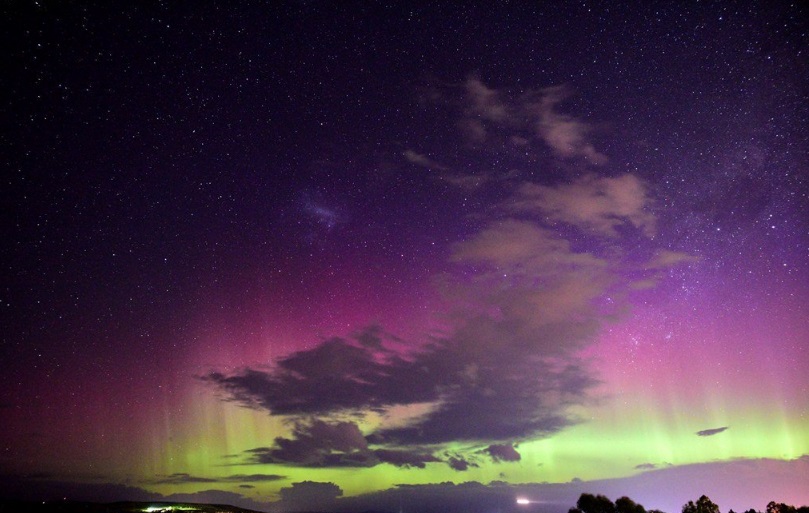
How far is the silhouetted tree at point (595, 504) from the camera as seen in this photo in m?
77.4

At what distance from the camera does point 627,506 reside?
75.5 m

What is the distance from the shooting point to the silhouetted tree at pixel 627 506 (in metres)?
74.5

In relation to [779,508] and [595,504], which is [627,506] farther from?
[779,508]

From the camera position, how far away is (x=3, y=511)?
63.5 m

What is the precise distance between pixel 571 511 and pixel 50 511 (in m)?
88.3

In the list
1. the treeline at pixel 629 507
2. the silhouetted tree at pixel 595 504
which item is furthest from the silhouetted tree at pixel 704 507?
the silhouetted tree at pixel 595 504

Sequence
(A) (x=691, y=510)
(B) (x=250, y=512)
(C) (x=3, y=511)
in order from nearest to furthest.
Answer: (C) (x=3, y=511), (A) (x=691, y=510), (B) (x=250, y=512)

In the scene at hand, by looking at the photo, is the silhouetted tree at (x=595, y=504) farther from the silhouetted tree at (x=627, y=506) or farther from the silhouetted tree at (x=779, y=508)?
the silhouetted tree at (x=779, y=508)

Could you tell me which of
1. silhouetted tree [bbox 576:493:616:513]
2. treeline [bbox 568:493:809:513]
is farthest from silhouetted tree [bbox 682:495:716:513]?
silhouetted tree [bbox 576:493:616:513]

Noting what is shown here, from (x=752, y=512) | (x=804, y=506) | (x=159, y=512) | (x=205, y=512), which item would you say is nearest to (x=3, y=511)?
(x=159, y=512)

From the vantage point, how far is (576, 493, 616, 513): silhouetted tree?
77.4 meters

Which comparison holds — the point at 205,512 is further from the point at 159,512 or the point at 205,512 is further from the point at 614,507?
the point at 614,507

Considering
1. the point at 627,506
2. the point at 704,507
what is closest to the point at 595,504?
the point at 627,506

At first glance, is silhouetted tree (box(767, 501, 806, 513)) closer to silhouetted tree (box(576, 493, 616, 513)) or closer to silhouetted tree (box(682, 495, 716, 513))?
silhouetted tree (box(682, 495, 716, 513))
